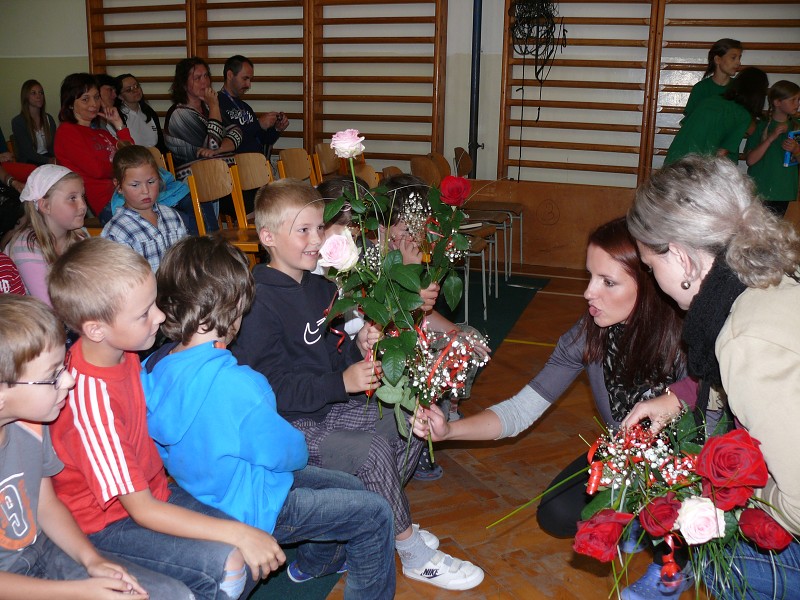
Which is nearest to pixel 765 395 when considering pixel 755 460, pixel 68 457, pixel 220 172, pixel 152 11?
pixel 755 460

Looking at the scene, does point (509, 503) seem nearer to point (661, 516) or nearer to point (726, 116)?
point (661, 516)

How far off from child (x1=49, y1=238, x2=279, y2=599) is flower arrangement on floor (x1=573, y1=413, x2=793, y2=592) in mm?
716

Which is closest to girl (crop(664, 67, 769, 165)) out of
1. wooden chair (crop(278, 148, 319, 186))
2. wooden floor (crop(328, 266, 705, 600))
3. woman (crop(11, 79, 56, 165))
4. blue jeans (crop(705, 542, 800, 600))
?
wooden floor (crop(328, 266, 705, 600))

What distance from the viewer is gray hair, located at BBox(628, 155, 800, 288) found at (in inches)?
55.4

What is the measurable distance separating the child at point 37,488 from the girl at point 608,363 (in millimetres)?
835

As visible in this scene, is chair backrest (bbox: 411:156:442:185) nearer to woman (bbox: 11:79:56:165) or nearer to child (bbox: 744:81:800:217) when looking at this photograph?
child (bbox: 744:81:800:217)

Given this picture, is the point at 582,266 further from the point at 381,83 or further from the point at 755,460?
the point at 755,460

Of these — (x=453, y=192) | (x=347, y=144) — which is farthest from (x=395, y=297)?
(x=453, y=192)

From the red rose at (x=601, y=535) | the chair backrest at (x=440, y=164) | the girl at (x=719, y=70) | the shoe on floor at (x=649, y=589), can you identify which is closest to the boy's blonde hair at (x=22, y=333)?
the red rose at (x=601, y=535)

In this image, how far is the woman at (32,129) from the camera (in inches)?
257

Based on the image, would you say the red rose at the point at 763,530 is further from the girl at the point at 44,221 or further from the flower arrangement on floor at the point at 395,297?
the girl at the point at 44,221

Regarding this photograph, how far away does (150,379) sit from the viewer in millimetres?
1664

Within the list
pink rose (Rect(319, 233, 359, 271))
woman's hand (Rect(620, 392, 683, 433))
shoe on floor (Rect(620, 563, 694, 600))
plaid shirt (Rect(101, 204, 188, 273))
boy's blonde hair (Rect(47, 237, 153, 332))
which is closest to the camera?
boy's blonde hair (Rect(47, 237, 153, 332))

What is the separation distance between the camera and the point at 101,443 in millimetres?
1475
